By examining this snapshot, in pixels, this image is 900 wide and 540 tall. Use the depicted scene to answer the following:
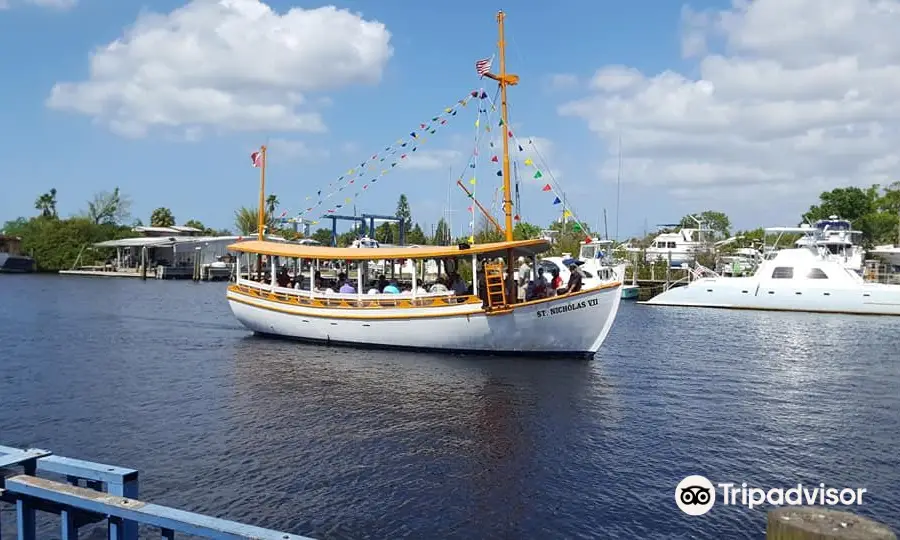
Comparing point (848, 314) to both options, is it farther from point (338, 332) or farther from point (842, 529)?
point (842, 529)

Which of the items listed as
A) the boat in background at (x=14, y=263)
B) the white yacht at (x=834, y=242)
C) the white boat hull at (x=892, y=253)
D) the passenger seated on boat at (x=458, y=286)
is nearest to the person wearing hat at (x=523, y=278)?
the passenger seated on boat at (x=458, y=286)

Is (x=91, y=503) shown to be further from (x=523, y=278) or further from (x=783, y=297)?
(x=783, y=297)

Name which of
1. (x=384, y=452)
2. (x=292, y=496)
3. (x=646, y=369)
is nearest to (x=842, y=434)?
(x=646, y=369)

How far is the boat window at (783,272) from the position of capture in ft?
164

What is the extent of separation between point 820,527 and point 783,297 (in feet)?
163

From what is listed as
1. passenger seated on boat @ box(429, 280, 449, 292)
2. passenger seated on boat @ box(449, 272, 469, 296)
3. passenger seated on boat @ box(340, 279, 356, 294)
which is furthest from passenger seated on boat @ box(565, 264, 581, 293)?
passenger seated on boat @ box(340, 279, 356, 294)

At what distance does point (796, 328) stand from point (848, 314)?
11846mm

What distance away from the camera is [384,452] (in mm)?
14000

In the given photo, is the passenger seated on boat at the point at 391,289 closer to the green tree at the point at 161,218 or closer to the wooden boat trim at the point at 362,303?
the wooden boat trim at the point at 362,303

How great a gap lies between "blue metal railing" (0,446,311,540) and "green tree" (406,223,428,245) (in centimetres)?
8698

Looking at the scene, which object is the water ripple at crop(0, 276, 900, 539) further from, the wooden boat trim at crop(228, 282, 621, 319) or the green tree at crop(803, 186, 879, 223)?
the green tree at crop(803, 186, 879, 223)

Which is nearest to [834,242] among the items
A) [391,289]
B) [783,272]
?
[783,272]

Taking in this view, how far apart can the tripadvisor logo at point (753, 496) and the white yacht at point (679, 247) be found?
199 feet

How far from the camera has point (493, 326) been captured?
24.6m
